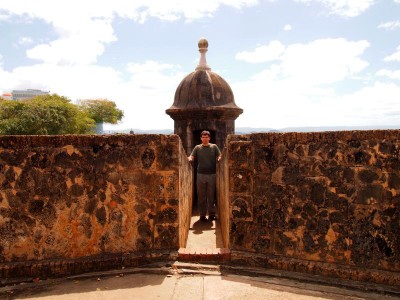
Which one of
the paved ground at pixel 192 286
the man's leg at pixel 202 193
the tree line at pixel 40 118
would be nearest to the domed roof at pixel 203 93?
the man's leg at pixel 202 193

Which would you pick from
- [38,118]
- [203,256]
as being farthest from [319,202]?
[38,118]

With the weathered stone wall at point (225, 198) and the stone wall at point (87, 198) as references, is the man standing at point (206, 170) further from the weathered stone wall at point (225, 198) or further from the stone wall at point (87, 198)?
the stone wall at point (87, 198)

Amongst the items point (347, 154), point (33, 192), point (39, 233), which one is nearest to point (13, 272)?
Result: point (39, 233)

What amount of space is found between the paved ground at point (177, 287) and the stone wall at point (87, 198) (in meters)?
0.27

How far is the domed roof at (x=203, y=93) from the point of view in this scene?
9404 mm

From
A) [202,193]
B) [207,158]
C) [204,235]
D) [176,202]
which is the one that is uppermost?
[207,158]

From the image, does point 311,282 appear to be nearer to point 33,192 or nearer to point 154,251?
point 154,251

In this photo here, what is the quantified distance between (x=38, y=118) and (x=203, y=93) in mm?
26735

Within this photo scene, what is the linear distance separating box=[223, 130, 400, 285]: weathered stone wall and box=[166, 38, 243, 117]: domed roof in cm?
527

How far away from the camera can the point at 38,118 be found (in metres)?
31.6

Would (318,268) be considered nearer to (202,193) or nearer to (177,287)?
(177,287)

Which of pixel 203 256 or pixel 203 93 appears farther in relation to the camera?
pixel 203 93

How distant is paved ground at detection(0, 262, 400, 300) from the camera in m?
3.35

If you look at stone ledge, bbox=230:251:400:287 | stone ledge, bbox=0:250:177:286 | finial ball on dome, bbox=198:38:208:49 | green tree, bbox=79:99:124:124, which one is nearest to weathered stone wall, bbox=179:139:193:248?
stone ledge, bbox=0:250:177:286
